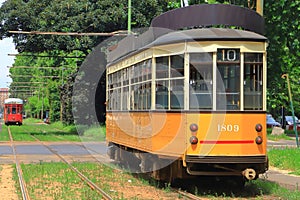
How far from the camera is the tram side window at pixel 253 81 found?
11352 mm

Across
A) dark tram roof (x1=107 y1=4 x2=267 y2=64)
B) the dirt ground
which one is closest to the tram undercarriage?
dark tram roof (x1=107 y1=4 x2=267 y2=64)

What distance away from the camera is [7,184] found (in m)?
13.6

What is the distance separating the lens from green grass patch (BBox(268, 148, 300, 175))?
17.0 m

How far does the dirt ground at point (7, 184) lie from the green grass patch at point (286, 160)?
7.76m

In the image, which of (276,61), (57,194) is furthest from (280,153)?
(276,61)

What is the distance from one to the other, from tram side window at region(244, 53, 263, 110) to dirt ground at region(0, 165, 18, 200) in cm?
498

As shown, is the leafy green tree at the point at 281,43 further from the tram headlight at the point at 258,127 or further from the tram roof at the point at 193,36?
the tram headlight at the point at 258,127

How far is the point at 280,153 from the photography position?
1950cm

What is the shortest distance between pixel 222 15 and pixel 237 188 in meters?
3.93

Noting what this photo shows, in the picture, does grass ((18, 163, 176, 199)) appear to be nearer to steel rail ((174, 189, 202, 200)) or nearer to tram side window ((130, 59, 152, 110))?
steel rail ((174, 189, 202, 200))

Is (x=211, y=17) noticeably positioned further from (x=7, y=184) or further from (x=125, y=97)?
(x=7, y=184)

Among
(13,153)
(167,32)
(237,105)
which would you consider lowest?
(13,153)

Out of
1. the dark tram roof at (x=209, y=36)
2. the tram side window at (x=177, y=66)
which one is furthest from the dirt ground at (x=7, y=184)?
the dark tram roof at (x=209, y=36)

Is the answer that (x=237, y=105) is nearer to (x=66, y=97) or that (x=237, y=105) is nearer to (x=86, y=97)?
(x=86, y=97)
